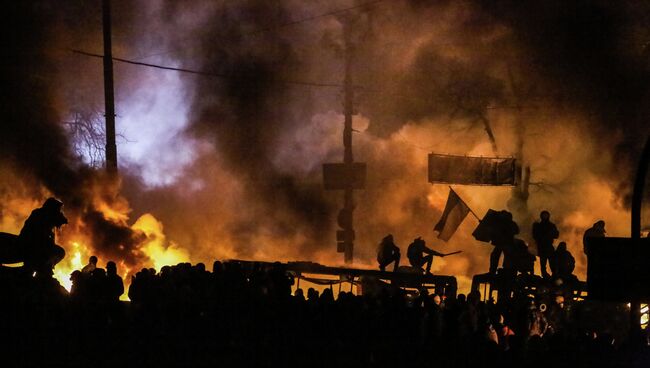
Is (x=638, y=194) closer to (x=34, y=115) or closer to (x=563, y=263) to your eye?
(x=563, y=263)

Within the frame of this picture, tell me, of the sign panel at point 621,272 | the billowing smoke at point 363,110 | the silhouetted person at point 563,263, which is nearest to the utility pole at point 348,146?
the billowing smoke at point 363,110

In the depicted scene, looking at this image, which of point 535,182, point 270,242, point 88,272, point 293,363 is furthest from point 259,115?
point 293,363

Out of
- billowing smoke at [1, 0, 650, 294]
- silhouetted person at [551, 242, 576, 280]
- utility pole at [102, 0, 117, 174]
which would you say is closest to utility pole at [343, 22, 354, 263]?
billowing smoke at [1, 0, 650, 294]

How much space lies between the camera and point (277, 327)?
15867 millimetres

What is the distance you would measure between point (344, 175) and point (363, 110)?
751cm

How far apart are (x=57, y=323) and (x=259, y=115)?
2239 cm

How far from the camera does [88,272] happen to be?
17625 millimetres

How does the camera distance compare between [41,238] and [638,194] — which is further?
[41,238]

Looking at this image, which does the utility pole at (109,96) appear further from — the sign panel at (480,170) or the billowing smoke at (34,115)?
the sign panel at (480,170)

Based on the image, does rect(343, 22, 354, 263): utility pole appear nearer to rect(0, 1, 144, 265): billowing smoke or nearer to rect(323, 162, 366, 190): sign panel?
rect(323, 162, 366, 190): sign panel

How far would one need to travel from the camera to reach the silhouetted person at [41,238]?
18.4 m

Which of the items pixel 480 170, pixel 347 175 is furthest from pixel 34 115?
pixel 480 170

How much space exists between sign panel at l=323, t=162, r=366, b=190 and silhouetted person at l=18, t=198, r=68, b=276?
12.0 m

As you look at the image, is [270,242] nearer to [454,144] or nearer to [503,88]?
[454,144]
